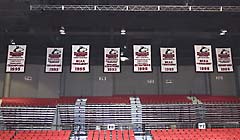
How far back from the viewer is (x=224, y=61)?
1311cm

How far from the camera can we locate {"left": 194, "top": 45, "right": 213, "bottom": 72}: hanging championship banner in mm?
12586

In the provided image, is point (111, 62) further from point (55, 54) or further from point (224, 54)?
point (224, 54)

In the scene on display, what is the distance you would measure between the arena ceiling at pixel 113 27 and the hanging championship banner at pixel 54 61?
1.24 metres

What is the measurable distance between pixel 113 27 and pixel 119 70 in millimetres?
2961

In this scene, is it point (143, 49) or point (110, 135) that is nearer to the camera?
point (110, 135)

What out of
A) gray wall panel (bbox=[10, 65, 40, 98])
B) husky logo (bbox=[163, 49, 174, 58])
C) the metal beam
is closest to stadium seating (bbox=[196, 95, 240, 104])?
husky logo (bbox=[163, 49, 174, 58])

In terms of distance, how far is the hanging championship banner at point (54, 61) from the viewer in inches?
524

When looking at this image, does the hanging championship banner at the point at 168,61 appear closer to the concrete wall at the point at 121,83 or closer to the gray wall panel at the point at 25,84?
the concrete wall at the point at 121,83

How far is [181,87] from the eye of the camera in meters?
21.1

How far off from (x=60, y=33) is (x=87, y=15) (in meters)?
4.35

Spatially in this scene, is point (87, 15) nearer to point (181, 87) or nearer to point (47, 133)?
point (47, 133)

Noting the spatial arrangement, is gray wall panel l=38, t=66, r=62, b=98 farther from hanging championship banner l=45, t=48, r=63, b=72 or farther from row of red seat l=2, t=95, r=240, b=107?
hanging championship banner l=45, t=48, r=63, b=72

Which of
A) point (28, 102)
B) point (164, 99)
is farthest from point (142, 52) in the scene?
point (28, 102)

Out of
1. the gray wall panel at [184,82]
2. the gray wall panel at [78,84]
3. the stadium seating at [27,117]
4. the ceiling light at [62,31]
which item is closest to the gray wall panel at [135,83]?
the gray wall panel at [184,82]
